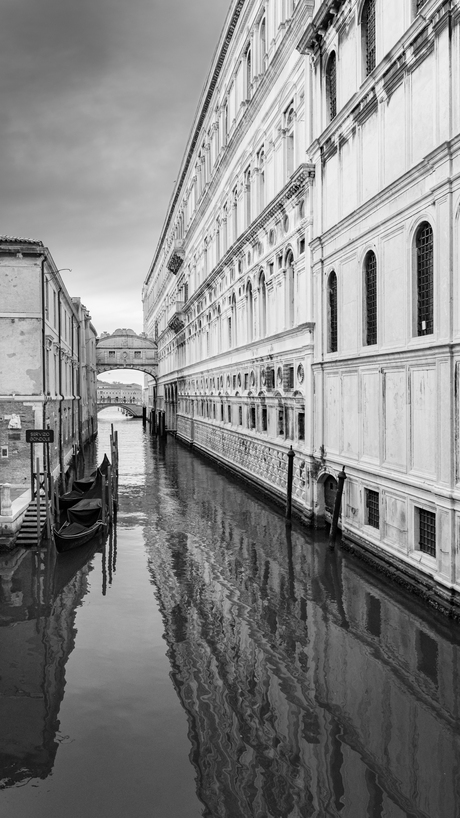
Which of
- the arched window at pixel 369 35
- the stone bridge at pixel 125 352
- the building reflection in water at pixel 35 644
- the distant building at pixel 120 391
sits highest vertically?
the arched window at pixel 369 35

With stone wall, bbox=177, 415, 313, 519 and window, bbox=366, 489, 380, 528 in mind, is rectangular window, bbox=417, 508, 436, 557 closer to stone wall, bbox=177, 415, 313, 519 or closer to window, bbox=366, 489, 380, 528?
window, bbox=366, 489, 380, 528

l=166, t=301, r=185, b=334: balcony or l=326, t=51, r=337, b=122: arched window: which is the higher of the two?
l=326, t=51, r=337, b=122: arched window

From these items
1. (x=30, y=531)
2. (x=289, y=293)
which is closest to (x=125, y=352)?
(x=289, y=293)

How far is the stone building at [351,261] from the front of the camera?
8.73 m

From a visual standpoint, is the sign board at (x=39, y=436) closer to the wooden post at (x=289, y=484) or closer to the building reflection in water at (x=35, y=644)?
the building reflection in water at (x=35, y=644)

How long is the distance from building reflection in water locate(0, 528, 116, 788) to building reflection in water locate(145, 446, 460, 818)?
1402 mm

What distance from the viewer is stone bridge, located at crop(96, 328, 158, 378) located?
57.5 metres

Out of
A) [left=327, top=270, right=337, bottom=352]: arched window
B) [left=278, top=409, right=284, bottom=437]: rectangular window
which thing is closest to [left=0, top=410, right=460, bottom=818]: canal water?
[left=327, top=270, right=337, bottom=352]: arched window

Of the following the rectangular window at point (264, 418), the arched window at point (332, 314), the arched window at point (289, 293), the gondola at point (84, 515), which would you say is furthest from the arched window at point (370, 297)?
the rectangular window at point (264, 418)

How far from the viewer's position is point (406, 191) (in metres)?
9.63

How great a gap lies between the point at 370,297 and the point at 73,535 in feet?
25.5

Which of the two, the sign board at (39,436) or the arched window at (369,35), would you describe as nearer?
the arched window at (369,35)

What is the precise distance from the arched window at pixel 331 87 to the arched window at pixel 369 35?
5.01 ft


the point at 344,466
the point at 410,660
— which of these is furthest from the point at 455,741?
the point at 344,466
